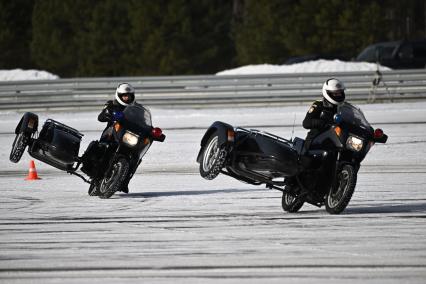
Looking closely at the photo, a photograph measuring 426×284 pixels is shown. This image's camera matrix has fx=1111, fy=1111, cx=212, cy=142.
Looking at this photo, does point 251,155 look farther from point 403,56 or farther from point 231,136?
point 403,56

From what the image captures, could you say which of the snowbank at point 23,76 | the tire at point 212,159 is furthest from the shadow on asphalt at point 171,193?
the snowbank at point 23,76

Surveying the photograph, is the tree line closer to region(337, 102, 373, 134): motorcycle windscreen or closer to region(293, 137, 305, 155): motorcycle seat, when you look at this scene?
region(293, 137, 305, 155): motorcycle seat

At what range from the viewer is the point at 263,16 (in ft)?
188

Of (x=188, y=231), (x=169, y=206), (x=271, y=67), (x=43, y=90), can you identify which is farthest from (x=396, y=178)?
(x=271, y=67)

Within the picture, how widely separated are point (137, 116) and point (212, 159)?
7.55 ft

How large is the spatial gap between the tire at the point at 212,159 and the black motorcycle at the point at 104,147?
5.96ft

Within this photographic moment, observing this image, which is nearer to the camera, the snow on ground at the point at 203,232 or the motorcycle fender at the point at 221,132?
the snow on ground at the point at 203,232

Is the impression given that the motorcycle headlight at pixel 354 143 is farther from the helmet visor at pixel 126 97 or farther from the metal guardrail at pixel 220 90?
the metal guardrail at pixel 220 90

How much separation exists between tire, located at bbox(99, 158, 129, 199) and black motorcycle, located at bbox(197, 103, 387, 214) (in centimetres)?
189

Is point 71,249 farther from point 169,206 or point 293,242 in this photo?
point 169,206

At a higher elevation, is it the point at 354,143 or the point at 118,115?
the point at 354,143

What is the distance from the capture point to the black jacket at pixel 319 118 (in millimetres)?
12148

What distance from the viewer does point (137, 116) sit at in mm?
14297

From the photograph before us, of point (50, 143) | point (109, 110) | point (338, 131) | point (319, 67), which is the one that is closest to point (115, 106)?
point (109, 110)
